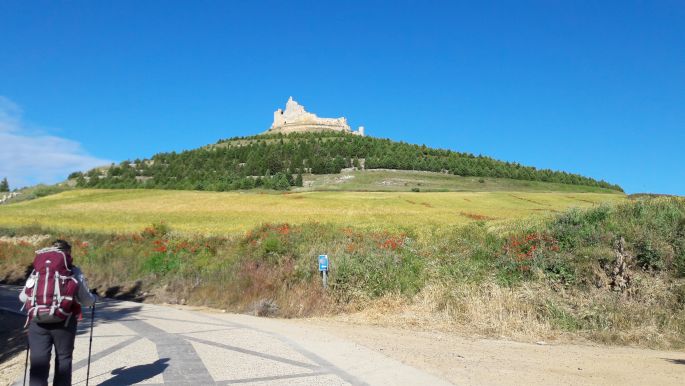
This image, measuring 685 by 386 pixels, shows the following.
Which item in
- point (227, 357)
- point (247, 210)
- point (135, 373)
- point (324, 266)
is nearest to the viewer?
point (135, 373)

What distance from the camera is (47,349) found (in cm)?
559

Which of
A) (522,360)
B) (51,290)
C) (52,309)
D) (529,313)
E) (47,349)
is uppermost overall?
(51,290)

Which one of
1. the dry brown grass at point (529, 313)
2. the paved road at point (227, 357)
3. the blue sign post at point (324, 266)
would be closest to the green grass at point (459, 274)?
the dry brown grass at point (529, 313)

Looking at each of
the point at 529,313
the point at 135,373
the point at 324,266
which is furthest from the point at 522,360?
the point at 324,266

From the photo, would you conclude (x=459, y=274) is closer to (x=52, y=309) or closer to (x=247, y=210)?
(x=52, y=309)

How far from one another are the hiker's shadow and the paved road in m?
0.01

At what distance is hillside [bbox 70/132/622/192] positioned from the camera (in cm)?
9138

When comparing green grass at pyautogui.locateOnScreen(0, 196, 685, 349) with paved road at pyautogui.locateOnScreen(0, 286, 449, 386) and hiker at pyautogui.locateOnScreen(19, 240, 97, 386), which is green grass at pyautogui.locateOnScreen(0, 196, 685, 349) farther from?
hiker at pyautogui.locateOnScreen(19, 240, 97, 386)

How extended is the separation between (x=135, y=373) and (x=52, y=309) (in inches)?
87.2

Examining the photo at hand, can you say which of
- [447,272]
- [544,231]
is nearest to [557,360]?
[447,272]

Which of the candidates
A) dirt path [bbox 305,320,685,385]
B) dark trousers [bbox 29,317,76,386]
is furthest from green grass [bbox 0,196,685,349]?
dark trousers [bbox 29,317,76,386]

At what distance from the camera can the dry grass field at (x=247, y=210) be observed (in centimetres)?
3659

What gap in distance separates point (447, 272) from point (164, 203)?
4767cm

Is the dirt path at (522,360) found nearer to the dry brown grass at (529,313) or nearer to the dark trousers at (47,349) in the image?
the dry brown grass at (529,313)
